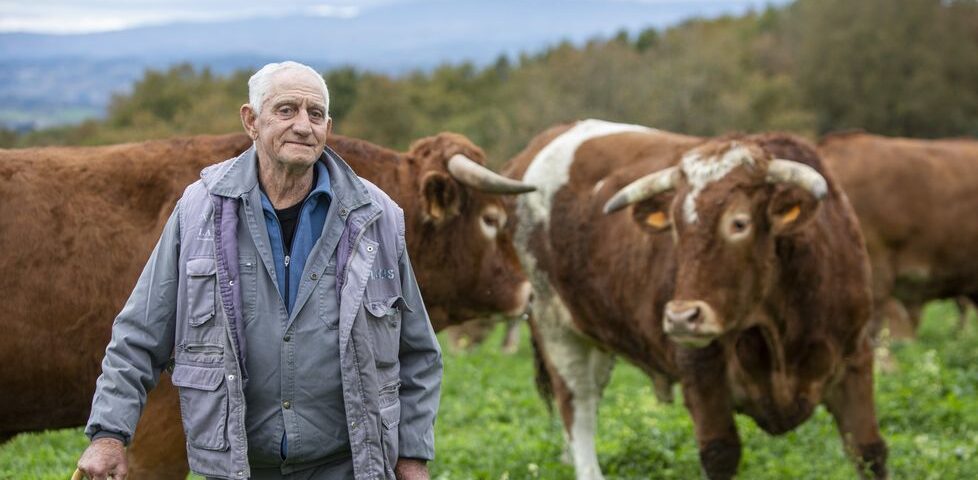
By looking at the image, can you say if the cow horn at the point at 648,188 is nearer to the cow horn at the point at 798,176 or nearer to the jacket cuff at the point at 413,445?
the cow horn at the point at 798,176

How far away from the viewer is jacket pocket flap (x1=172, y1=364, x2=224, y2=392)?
3.21 metres

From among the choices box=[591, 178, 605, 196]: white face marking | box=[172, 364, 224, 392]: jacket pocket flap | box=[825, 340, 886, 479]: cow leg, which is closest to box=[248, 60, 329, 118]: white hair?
box=[172, 364, 224, 392]: jacket pocket flap

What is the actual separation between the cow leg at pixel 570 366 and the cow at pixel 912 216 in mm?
4991

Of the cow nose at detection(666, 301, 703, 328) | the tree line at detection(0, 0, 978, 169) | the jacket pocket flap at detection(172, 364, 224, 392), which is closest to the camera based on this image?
the jacket pocket flap at detection(172, 364, 224, 392)

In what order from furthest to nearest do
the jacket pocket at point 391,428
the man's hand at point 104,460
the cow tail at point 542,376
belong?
the cow tail at point 542,376 → the jacket pocket at point 391,428 → the man's hand at point 104,460

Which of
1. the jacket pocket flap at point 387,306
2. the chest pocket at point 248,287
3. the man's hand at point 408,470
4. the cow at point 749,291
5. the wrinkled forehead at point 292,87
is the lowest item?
the cow at point 749,291

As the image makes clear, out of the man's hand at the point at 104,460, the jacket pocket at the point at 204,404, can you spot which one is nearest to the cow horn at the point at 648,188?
the jacket pocket at the point at 204,404

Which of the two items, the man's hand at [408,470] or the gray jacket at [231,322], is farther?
the man's hand at [408,470]

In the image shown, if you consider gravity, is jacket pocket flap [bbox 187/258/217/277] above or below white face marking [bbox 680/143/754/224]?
above

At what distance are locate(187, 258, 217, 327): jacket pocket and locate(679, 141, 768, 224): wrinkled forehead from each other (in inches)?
134

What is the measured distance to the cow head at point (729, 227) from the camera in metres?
5.91

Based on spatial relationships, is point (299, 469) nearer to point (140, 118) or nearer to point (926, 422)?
point (926, 422)

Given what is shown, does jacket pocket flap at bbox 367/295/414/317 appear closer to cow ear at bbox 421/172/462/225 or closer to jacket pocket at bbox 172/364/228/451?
jacket pocket at bbox 172/364/228/451

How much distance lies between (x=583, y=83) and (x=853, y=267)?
1536 inches
